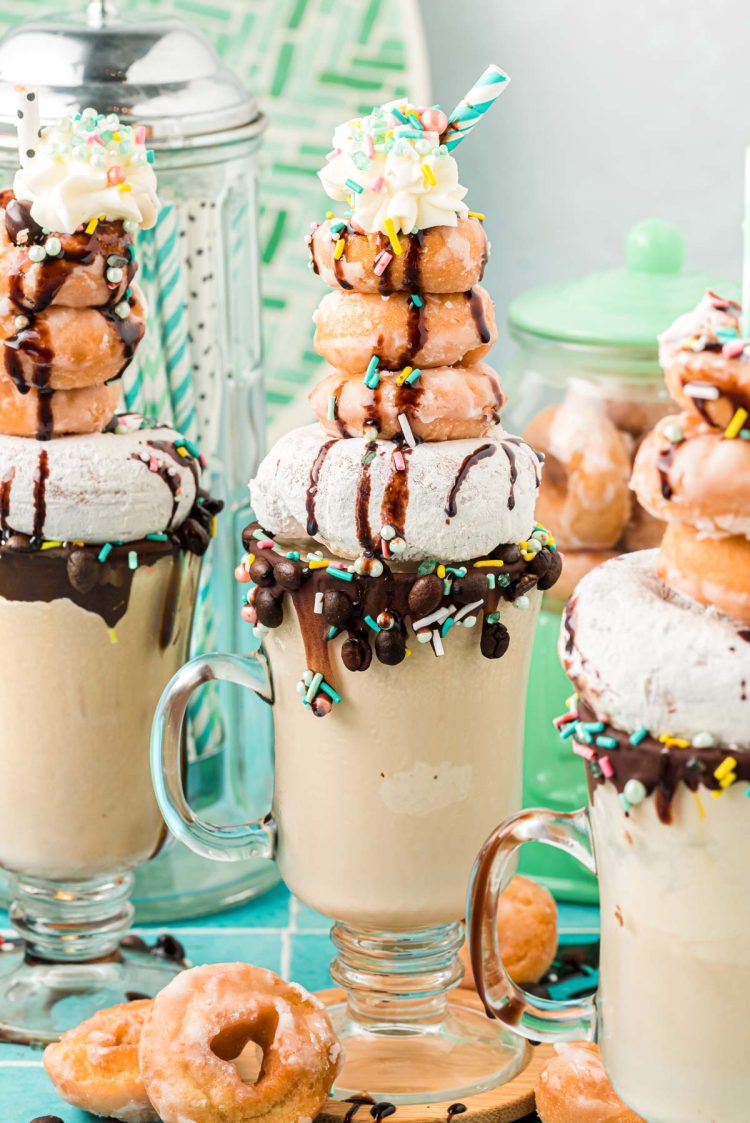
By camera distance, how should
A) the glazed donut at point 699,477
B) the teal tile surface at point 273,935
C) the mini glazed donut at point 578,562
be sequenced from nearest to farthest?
the glazed donut at point 699,477
the teal tile surface at point 273,935
the mini glazed donut at point 578,562

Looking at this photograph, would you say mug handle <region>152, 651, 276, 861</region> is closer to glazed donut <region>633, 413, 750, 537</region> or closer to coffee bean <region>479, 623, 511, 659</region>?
coffee bean <region>479, 623, 511, 659</region>

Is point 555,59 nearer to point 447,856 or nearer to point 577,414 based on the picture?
point 577,414

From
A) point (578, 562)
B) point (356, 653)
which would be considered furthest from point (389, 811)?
point (578, 562)

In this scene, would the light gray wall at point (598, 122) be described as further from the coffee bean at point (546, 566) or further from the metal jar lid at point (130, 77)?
the coffee bean at point (546, 566)

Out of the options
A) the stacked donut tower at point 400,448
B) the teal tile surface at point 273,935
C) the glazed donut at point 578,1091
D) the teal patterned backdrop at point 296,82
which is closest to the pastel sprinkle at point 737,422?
the stacked donut tower at point 400,448

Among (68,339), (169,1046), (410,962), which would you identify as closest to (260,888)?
(410,962)

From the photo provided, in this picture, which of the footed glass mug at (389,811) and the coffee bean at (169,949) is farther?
the coffee bean at (169,949)

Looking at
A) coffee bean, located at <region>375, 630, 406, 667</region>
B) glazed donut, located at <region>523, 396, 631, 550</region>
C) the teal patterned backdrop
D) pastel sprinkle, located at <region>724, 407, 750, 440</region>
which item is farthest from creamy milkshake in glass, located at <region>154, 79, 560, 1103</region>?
the teal patterned backdrop
